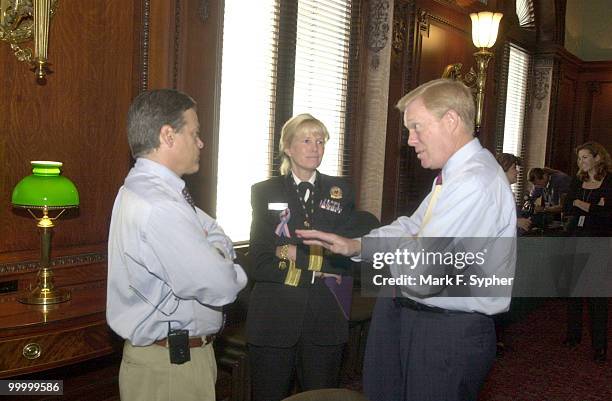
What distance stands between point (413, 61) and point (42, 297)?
149 inches

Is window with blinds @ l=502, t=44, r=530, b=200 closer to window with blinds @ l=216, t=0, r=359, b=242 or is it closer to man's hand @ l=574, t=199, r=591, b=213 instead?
man's hand @ l=574, t=199, r=591, b=213

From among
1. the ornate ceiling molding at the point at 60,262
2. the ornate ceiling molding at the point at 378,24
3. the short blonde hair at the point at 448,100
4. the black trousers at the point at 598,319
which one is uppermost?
the ornate ceiling molding at the point at 378,24

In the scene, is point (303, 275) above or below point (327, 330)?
above

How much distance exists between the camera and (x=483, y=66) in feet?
20.1

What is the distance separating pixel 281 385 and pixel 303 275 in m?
0.46

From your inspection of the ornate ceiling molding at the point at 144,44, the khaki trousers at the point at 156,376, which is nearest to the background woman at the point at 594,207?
the ornate ceiling molding at the point at 144,44

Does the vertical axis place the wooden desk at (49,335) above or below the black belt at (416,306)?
below

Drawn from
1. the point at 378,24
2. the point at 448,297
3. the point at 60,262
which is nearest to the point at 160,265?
the point at 448,297

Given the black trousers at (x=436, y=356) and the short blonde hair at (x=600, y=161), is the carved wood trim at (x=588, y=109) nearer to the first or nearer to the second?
the short blonde hair at (x=600, y=161)

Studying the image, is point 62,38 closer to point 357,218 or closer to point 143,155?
point 143,155

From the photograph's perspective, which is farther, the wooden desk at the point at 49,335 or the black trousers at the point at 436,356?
the wooden desk at the point at 49,335

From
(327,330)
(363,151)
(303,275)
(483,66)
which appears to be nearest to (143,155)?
(303,275)

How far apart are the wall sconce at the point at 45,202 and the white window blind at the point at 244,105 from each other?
136 centimetres

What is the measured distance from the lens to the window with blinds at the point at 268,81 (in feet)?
13.0
